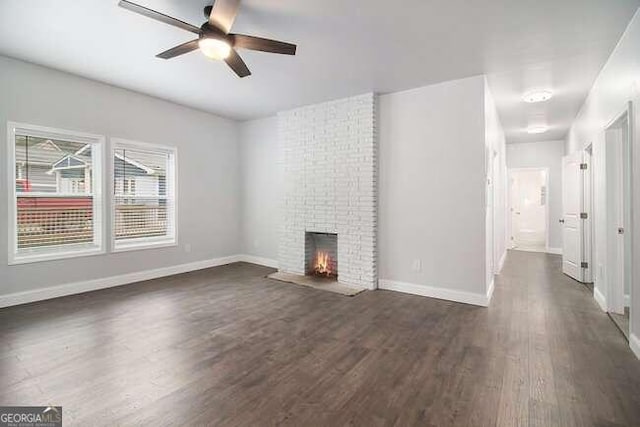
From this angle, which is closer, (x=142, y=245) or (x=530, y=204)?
(x=142, y=245)

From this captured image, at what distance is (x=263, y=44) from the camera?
252 cm

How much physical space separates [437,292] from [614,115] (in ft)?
8.73

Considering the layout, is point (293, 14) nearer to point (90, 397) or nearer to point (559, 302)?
point (90, 397)

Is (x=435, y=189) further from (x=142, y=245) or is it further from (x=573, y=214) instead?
(x=142, y=245)

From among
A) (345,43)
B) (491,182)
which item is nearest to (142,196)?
(345,43)

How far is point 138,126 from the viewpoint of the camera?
4746mm

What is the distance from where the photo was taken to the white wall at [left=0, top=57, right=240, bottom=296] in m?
3.64

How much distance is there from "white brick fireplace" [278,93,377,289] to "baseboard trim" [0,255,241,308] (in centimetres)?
168

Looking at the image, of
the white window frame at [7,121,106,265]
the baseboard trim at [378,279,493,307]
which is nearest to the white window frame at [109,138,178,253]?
the white window frame at [7,121,106,265]

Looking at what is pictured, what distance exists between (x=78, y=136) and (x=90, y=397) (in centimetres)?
357

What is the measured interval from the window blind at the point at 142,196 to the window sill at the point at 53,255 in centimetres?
35

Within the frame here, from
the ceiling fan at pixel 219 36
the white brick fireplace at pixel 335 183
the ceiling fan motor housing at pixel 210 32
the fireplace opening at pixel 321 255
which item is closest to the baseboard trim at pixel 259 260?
the white brick fireplace at pixel 335 183

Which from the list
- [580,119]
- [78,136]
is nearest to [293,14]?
[78,136]

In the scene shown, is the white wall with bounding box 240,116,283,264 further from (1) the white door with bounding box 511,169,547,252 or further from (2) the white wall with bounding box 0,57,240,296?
(1) the white door with bounding box 511,169,547,252
